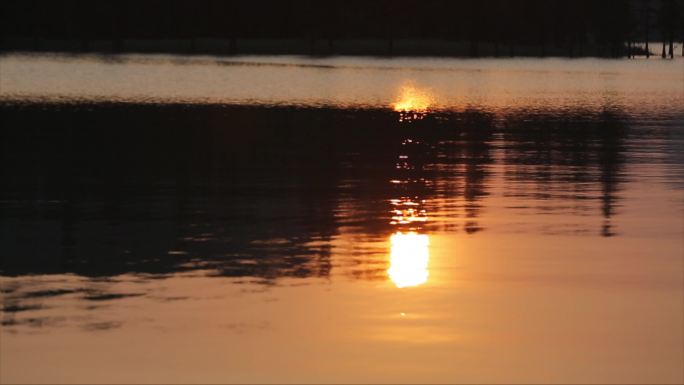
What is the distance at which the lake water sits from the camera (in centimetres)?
1359

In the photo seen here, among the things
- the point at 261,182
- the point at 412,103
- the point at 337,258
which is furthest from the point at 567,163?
the point at 412,103

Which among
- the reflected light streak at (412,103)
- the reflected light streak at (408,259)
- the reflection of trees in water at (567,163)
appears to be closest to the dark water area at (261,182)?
the reflection of trees in water at (567,163)

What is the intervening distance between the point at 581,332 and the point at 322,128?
109 ft

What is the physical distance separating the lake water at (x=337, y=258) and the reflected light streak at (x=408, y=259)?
0.06m

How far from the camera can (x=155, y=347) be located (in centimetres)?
1386

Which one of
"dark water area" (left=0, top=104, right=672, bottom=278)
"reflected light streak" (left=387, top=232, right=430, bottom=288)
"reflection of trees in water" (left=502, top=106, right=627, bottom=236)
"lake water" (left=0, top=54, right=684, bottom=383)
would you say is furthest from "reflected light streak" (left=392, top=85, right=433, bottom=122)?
"reflected light streak" (left=387, top=232, right=430, bottom=288)

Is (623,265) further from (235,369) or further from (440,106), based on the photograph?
(440,106)

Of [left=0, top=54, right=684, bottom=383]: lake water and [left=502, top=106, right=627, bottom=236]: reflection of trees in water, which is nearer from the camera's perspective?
[left=0, top=54, right=684, bottom=383]: lake water

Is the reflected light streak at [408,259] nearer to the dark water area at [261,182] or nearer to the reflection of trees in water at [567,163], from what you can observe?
the dark water area at [261,182]

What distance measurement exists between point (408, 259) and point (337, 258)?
2.70 ft

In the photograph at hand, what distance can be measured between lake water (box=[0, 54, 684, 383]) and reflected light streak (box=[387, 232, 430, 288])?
0.06 metres

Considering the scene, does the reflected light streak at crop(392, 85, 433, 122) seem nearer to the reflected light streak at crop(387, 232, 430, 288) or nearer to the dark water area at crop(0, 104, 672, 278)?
the dark water area at crop(0, 104, 672, 278)

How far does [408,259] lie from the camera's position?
63.2 ft

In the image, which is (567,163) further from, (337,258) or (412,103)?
(412,103)
